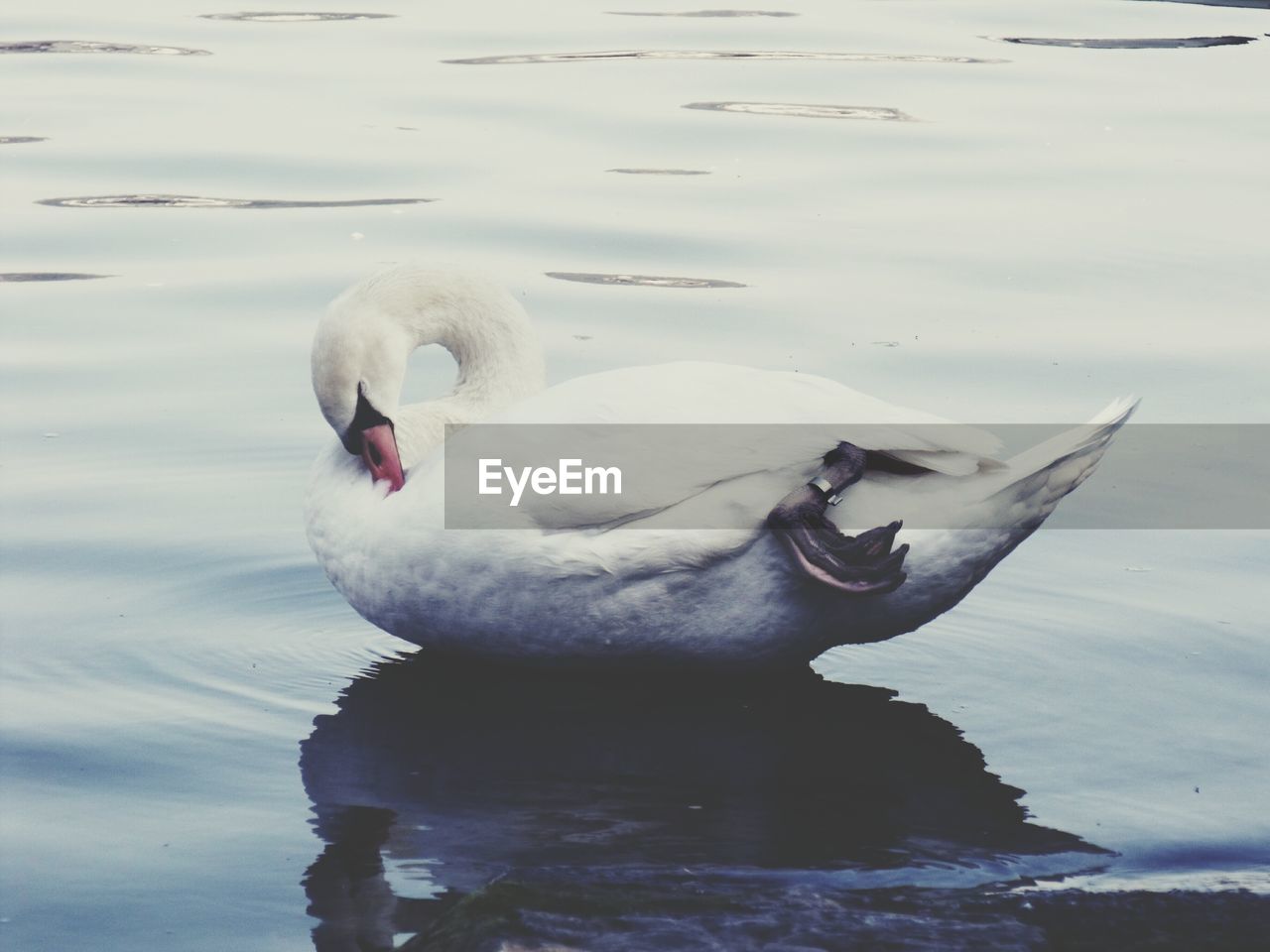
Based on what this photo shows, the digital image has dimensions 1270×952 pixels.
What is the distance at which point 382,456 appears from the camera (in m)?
5.09

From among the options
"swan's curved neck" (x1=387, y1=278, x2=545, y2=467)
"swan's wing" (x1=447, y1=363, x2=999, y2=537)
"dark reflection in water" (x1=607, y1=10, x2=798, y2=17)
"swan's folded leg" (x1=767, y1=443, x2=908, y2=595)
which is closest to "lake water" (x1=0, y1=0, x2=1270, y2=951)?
"swan's folded leg" (x1=767, y1=443, x2=908, y2=595)

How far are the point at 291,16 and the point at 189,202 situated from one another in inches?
250

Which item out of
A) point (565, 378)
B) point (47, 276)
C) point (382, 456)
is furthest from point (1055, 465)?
point (47, 276)

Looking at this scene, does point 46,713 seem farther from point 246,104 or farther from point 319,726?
point 246,104

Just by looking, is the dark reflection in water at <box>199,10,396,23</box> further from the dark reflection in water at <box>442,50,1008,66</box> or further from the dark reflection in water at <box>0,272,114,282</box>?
the dark reflection in water at <box>0,272,114,282</box>

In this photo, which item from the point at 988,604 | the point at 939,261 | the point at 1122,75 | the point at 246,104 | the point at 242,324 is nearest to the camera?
the point at 988,604

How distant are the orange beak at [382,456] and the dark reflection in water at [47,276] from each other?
14.3 ft

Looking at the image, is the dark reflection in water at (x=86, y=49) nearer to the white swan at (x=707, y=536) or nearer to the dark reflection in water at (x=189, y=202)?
the dark reflection in water at (x=189, y=202)

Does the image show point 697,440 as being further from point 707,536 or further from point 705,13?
point 705,13

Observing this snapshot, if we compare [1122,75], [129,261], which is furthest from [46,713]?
[1122,75]

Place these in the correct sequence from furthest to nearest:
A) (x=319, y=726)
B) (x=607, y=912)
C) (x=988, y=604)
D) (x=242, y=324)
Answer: (x=242, y=324), (x=988, y=604), (x=319, y=726), (x=607, y=912)

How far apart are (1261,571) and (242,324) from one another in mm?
4058

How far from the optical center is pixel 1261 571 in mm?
5754

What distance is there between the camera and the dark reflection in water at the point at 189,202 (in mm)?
10500
